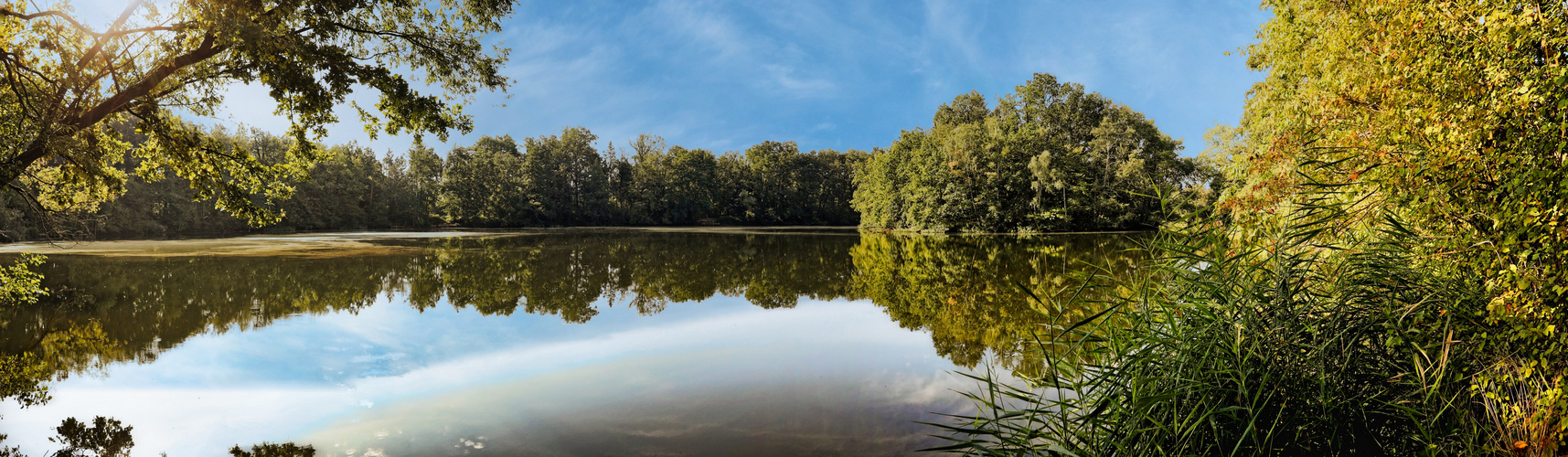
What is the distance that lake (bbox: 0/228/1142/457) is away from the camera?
15.5ft

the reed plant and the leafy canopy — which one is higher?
the leafy canopy

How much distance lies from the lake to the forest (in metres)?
3.02

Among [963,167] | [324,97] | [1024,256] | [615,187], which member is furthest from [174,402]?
[615,187]

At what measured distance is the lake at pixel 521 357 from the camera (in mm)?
4723

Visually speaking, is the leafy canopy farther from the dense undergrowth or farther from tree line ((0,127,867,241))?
tree line ((0,127,867,241))

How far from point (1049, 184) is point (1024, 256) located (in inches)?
852

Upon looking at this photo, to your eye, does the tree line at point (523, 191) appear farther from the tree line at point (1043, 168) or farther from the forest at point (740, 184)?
the tree line at point (1043, 168)

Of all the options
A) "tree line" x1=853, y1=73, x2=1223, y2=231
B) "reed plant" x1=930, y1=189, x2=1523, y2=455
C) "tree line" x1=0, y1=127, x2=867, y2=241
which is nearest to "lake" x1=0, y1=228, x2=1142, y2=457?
"reed plant" x1=930, y1=189, x2=1523, y2=455

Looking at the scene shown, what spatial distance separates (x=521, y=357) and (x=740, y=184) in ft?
242

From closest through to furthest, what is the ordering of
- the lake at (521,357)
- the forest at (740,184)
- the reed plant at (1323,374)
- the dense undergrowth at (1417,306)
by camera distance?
the dense undergrowth at (1417,306) → the reed plant at (1323,374) → the lake at (521,357) → the forest at (740,184)

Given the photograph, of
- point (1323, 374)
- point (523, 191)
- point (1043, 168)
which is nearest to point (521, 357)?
point (1323, 374)

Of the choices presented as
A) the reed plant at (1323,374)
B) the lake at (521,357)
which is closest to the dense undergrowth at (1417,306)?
the reed plant at (1323,374)

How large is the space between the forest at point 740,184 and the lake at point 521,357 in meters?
3.02

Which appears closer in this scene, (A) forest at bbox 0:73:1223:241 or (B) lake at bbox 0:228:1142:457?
(B) lake at bbox 0:228:1142:457
